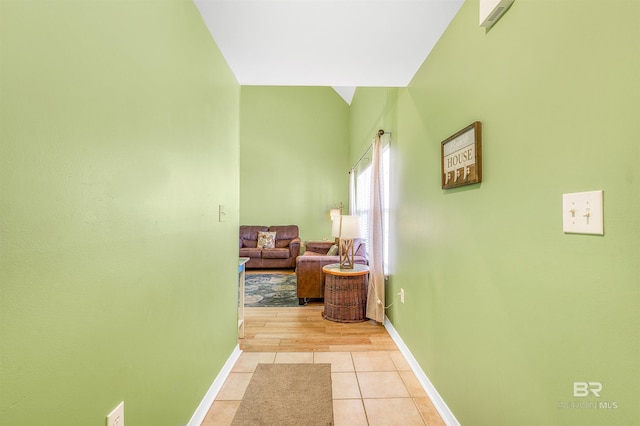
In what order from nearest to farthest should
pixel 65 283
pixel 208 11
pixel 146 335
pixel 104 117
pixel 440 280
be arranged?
1. pixel 65 283
2. pixel 104 117
3. pixel 146 335
4. pixel 208 11
5. pixel 440 280

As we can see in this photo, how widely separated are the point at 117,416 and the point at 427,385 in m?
1.79

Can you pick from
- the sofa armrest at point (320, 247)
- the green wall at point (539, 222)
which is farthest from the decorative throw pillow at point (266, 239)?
the green wall at point (539, 222)

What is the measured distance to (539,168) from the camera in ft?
3.41

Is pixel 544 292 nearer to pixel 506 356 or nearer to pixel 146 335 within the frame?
pixel 506 356

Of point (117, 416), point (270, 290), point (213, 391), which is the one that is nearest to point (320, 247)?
point (270, 290)

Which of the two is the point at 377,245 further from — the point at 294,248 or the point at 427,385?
the point at 294,248

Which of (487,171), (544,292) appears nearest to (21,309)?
(544,292)

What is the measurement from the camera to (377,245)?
3225mm

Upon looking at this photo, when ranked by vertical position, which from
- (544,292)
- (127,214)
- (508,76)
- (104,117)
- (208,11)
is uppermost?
(208,11)

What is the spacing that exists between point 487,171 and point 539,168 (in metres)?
0.34

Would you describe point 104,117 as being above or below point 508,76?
below

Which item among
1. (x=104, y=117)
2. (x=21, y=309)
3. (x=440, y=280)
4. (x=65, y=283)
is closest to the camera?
(x=21, y=309)

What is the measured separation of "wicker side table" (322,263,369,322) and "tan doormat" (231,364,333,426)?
0.96m
